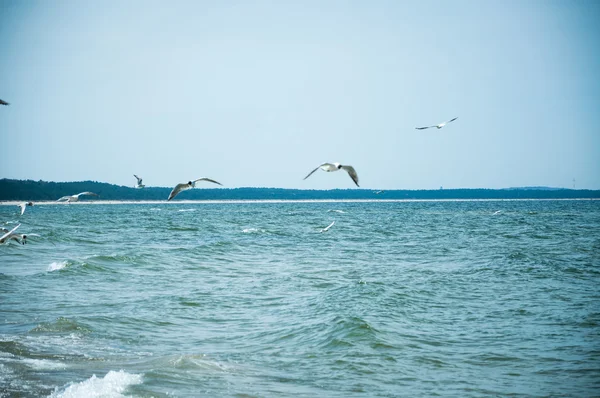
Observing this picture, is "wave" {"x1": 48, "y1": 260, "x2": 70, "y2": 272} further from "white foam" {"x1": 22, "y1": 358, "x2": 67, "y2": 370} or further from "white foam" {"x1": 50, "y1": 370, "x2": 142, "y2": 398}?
"white foam" {"x1": 50, "y1": 370, "x2": 142, "y2": 398}

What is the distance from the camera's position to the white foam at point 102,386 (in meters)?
8.69

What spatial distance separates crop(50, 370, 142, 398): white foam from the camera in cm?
869

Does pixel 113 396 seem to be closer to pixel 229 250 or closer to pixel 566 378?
pixel 566 378

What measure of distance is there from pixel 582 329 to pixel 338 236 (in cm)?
2974

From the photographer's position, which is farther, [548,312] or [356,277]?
[356,277]

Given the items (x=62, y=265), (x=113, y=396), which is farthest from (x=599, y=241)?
(x=113, y=396)

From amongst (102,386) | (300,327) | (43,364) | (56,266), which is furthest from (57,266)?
(102,386)

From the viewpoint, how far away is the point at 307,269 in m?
23.7

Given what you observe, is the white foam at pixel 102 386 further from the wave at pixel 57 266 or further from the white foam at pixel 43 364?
the wave at pixel 57 266

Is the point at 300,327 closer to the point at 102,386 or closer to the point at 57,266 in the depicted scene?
the point at 102,386

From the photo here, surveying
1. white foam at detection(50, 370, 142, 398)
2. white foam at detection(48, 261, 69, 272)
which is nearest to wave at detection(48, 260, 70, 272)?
white foam at detection(48, 261, 69, 272)

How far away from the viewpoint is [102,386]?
353 inches

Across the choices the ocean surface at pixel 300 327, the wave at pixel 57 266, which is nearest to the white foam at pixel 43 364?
the ocean surface at pixel 300 327

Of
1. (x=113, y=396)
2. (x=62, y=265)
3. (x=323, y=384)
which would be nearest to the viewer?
(x=113, y=396)
